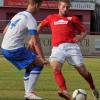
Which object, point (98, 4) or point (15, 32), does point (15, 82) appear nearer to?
point (15, 32)

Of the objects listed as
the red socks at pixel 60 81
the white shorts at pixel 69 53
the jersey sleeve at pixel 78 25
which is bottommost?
the red socks at pixel 60 81

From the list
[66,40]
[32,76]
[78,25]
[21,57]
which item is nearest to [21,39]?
[21,57]

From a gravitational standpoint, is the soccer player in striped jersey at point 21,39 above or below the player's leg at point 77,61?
above

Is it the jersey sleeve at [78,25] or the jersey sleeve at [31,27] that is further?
the jersey sleeve at [78,25]

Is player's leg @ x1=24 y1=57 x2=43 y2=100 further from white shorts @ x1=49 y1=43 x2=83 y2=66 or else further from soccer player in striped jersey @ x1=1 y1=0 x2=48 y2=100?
white shorts @ x1=49 y1=43 x2=83 y2=66

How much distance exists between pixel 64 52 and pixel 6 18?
39582mm

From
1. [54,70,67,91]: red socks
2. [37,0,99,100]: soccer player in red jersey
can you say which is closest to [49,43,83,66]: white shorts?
[37,0,99,100]: soccer player in red jersey

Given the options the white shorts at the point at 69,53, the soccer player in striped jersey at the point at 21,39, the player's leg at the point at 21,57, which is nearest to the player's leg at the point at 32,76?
the soccer player in striped jersey at the point at 21,39

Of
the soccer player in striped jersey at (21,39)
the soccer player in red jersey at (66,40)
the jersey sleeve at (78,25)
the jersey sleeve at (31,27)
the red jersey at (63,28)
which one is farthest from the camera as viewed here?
the jersey sleeve at (78,25)

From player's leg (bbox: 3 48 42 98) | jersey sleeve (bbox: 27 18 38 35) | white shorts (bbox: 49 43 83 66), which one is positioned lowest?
white shorts (bbox: 49 43 83 66)

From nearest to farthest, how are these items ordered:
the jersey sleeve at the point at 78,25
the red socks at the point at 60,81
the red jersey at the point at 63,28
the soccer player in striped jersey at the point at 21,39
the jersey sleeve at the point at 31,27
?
the jersey sleeve at the point at 31,27 → the soccer player in striped jersey at the point at 21,39 → the red socks at the point at 60,81 → the red jersey at the point at 63,28 → the jersey sleeve at the point at 78,25

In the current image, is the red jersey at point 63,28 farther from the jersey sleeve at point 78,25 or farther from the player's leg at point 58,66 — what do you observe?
the player's leg at point 58,66

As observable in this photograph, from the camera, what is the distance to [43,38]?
4025 centimetres

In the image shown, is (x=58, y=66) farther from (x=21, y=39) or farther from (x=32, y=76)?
(x=21, y=39)
